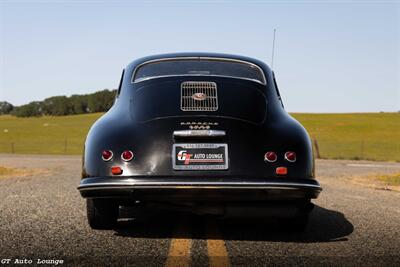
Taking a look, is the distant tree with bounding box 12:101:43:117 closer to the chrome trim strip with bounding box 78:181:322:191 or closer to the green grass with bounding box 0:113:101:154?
the green grass with bounding box 0:113:101:154

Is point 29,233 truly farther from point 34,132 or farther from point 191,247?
point 34,132

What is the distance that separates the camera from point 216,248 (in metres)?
4.69

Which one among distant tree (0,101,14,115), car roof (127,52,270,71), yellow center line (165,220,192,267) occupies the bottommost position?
distant tree (0,101,14,115)

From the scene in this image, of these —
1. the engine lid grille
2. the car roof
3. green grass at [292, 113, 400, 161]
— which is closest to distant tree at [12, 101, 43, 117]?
green grass at [292, 113, 400, 161]

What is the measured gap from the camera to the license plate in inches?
189

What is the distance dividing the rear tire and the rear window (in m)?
1.28

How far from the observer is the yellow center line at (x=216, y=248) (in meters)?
4.16

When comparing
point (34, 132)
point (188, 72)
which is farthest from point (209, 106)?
point (34, 132)

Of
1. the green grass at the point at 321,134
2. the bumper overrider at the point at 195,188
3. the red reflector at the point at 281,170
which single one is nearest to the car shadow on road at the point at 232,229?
the bumper overrider at the point at 195,188

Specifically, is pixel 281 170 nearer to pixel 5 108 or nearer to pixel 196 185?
pixel 196 185

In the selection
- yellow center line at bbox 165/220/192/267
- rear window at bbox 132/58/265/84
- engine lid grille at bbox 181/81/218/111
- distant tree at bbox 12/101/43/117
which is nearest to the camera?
yellow center line at bbox 165/220/192/267

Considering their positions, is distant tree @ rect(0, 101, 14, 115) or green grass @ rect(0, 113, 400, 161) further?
distant tree @ rect(0, 101, 14, 115)

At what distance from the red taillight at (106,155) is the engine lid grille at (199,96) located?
0.78 meters

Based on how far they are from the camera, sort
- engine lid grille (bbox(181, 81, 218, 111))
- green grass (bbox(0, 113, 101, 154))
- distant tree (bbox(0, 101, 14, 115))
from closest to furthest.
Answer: engine lid grille (bbox(181, 81, 218, 111))
green grass (bbox(0, 113, 101, 154))
distant tree (bbox(0, 101, 14, 115))
